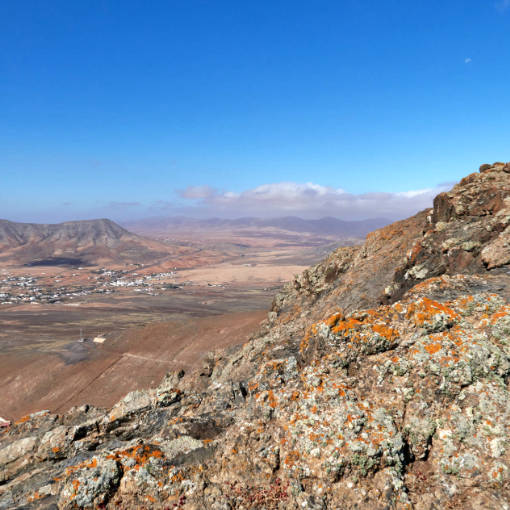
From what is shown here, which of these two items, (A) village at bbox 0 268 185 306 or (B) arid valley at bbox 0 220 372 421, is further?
(A) village at bbox 0 268 185 306

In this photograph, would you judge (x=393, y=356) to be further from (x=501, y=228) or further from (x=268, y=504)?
(x=501, y=228)

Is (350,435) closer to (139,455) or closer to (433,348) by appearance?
(433,348)

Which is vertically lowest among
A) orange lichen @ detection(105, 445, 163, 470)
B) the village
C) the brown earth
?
the village

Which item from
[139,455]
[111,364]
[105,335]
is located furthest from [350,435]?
[105,335]

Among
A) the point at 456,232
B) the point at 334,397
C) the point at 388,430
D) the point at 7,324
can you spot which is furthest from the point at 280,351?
the point at 7,324

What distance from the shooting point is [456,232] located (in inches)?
672

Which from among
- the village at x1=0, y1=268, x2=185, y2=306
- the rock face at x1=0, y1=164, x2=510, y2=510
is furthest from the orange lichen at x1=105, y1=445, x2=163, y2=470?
the village at x1=0, y1=268, x2=185, y2=306

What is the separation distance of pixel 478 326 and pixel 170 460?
874cm

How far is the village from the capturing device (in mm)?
131125

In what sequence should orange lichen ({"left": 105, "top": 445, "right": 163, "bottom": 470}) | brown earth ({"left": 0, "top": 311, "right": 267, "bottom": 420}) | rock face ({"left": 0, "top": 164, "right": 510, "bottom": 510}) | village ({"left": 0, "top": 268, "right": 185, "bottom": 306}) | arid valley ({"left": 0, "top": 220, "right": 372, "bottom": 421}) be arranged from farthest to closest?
village ({"left": 0, "top": 268, "right": 185, "bottom": 306})
arid valley ({"left": 0, "top": 220, "right": 372, "bottom": 421})
brown earth ({"left": 0, "top": 311, "right": 267, "bottom": 420})
orange lichen ({"left": 105, "top": 445, "right": 163, "bottom": 470})
rock face ({"left": 0, "top": 164, "right": 510, "bottom": 510})

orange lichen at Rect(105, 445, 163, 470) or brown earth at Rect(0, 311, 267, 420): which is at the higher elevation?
orange lichen at Rect(105, 445, 163, 470)

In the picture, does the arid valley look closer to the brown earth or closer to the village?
the brown earth

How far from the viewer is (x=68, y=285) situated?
16650 centimetres

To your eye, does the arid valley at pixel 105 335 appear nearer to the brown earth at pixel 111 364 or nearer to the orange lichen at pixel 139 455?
the brown earth at pixel 111 364
